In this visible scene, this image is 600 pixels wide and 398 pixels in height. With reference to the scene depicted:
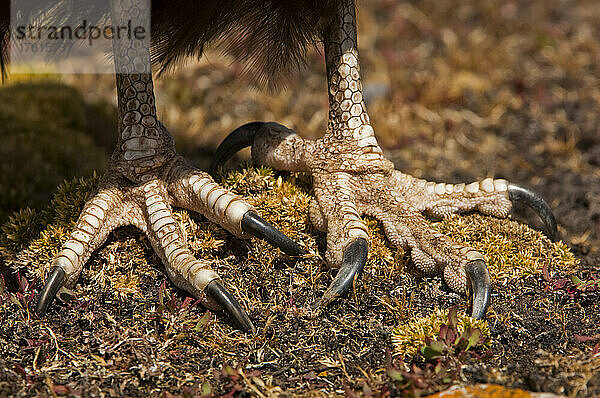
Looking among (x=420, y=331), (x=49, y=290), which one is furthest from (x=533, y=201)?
(x=49, y=290)

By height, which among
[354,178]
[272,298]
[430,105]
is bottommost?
[272,298]

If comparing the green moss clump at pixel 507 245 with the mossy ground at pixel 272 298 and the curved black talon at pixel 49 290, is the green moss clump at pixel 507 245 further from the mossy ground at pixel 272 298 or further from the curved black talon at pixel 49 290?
the curved black talon at pixel 49 290

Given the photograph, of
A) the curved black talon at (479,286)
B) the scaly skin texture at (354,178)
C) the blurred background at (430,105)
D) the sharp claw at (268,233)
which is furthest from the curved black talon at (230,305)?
the blurred background at (430,105)

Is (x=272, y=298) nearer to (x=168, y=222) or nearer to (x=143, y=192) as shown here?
(x=168, y=222)

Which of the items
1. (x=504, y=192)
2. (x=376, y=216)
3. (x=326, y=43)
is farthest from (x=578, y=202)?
(x=326, y=43)

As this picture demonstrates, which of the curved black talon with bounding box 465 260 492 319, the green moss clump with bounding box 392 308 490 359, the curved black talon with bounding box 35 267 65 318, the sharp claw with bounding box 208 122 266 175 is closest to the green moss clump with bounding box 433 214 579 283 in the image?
the curved black talon with bounding box 465 260 492 319

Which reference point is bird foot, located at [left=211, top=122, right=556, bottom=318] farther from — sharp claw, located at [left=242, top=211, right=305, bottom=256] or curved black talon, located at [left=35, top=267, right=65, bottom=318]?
curved black talon, located at [left=35, top=267, right=65, bottom=318]

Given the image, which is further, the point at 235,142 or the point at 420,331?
the point at 235,142
